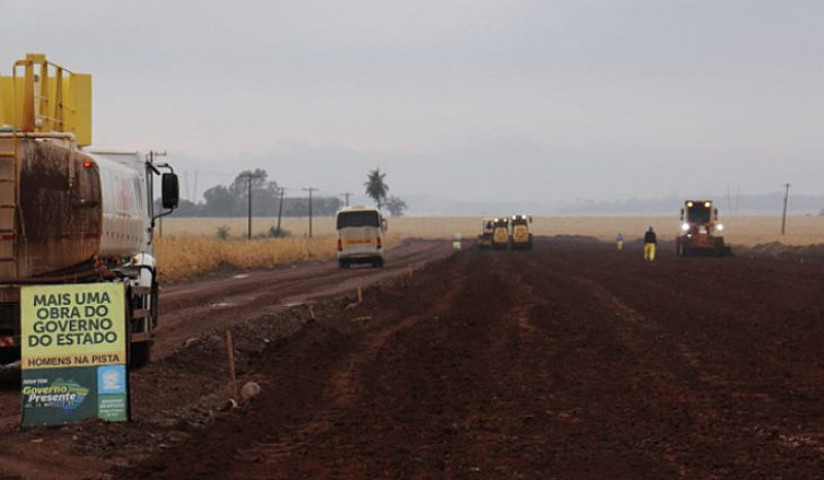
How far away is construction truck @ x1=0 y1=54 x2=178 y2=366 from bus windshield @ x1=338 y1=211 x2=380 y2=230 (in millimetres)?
40453

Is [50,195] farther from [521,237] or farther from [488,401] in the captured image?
[521,237]

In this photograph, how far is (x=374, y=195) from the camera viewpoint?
528ft

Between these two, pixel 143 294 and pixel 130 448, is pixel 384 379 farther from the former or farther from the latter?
pixel 130 448

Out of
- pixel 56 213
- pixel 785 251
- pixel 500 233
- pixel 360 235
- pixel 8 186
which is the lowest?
pixel 785 251

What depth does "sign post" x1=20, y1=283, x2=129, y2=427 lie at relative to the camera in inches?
435

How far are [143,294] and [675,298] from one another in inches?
700

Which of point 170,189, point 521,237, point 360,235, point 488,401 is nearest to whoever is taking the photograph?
point 488,401

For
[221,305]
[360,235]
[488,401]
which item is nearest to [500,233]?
[360,235]

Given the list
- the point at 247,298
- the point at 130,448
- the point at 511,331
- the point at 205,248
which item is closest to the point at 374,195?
the point at 205,248

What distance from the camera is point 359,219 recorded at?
56344 millimetres

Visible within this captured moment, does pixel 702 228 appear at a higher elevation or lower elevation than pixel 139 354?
higher

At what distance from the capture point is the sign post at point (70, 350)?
11047mm

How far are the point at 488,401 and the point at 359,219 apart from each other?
4295 cm

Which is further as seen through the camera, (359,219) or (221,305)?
(359,219)
